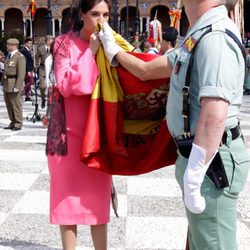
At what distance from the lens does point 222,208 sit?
1.99 m

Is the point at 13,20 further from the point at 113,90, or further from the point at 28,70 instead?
the point at 113,90

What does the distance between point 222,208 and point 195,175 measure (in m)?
0.21

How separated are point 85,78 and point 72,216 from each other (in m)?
0.74

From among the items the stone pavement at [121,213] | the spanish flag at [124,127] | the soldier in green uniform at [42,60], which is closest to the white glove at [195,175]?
the spanish flag at [124,127]

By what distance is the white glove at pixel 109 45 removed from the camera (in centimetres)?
252

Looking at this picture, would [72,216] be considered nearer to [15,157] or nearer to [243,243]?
[243,243]

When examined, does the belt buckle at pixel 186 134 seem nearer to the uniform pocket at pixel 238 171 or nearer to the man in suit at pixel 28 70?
the uniform pocket at pixel 238 171

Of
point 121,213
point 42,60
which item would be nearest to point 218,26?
point 121,213

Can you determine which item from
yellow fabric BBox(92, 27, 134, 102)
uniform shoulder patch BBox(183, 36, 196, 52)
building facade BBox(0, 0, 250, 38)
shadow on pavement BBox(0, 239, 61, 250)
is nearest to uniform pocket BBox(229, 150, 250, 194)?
uniform shoulder patch BBox(183, 36, 196, 52)

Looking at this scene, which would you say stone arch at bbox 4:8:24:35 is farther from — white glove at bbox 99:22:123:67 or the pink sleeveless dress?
white glove at bbox 99:22:123:67

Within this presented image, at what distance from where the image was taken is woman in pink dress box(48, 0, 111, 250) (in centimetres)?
278

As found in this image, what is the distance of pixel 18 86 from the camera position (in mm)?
9398

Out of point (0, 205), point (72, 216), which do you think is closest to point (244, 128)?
point (0, 205)

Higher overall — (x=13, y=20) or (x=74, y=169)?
(x=74, y=169)
